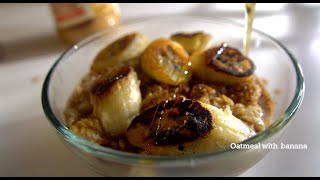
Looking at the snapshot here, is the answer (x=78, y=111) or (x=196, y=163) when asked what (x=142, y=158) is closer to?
(x=196, y=163)

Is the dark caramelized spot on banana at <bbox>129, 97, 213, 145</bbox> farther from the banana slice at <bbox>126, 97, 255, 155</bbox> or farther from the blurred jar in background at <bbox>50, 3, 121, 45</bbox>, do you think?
the blurred jar in background at <bbox>50, 3, 121, 45</bbox>

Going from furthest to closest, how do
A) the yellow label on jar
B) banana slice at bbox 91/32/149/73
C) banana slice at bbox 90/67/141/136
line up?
the yellow label on jar, banana slice at bbox 91/32/149/73, banana slice at bbox 90/67/141/136

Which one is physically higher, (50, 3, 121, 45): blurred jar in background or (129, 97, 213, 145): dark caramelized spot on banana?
(129, 97, 213, 145): dark caramelized spot on banana

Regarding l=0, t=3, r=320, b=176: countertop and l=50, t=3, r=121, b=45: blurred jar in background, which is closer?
l=0, t=3, r=320, b=176: countertop

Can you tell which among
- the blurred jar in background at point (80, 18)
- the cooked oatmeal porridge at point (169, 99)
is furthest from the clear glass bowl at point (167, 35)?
the blurred jar in background at point (80, 18)

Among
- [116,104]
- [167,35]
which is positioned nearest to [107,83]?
[116,104]

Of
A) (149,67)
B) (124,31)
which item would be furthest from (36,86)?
(149,67)

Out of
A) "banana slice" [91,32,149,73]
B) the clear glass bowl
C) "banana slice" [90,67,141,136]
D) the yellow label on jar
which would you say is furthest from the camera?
the yellow label on jar

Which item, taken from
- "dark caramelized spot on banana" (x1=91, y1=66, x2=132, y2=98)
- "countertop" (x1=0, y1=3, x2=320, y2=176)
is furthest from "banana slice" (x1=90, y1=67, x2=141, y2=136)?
"countertop" (x1=0, y1=3, x2=320, y2=176)
